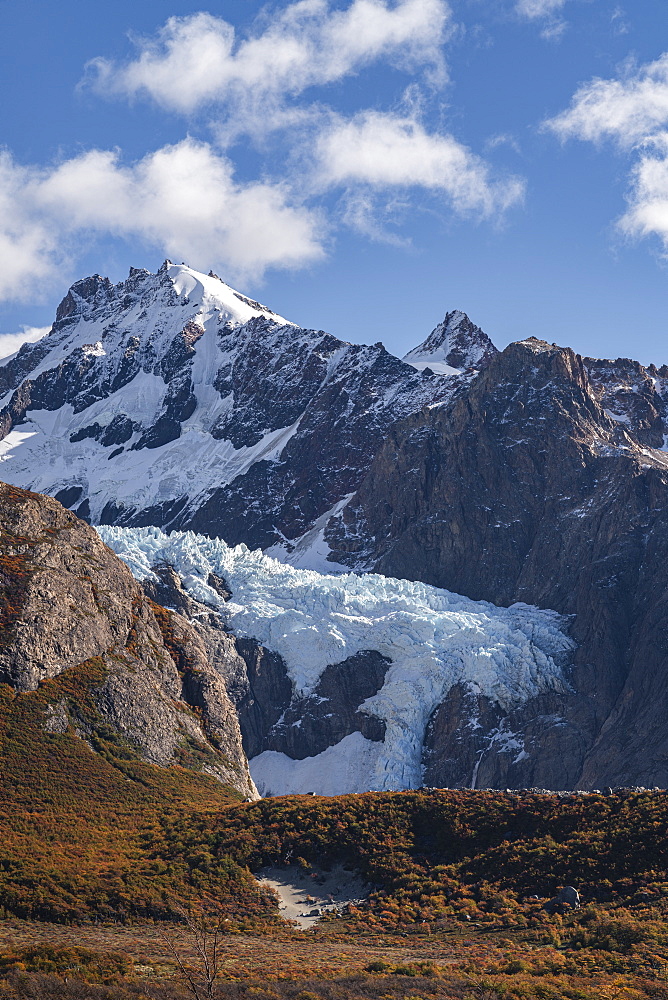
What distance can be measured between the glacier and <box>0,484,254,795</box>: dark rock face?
61.1 metres

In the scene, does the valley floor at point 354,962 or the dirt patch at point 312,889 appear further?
the dirt patch at point 312,889

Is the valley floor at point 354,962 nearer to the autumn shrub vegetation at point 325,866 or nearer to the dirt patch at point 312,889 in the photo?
the autumn shrub vegetation at point 325,866

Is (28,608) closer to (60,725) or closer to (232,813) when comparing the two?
(60,725)

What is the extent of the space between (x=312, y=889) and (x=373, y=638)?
111m

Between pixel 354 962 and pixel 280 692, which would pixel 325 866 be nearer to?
pixel 354 962

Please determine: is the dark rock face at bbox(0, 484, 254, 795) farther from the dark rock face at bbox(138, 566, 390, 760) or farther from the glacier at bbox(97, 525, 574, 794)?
the dark rock face at bbox(138, 566, 390, 760)

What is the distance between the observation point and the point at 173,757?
87938 mm

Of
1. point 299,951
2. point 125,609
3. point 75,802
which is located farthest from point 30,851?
point 125,609

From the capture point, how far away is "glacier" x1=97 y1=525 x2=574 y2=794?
16238 centimetres

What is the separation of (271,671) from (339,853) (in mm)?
109483

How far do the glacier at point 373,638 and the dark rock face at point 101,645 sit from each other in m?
61.1

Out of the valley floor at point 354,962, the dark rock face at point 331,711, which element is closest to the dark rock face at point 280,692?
the dark rock face at point 331,711

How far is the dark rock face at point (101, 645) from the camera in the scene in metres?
83.4

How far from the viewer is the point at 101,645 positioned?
89812 mm
